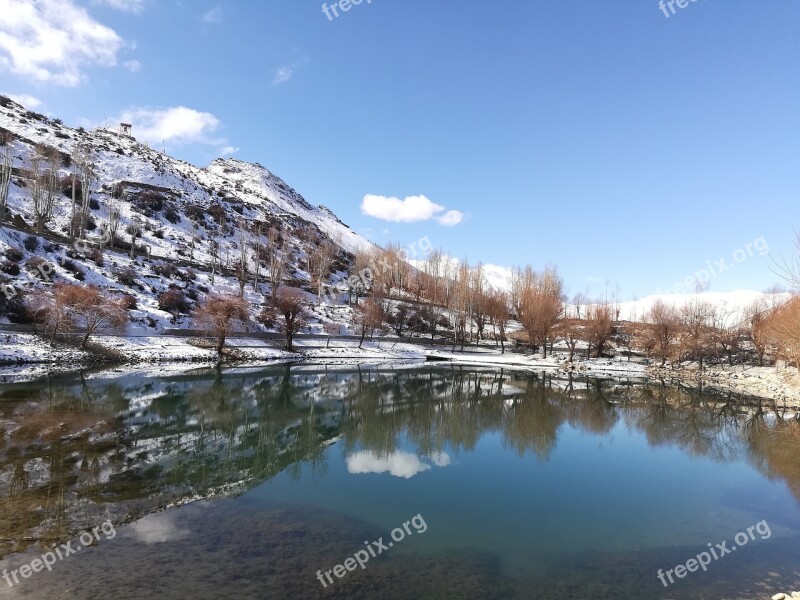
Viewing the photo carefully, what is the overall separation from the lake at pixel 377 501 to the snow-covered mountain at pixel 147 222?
90.6ft

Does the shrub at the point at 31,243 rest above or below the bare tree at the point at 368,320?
above

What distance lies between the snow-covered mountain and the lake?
27619 millimetres

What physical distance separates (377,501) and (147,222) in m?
78.5

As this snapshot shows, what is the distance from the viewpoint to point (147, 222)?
76062 mm

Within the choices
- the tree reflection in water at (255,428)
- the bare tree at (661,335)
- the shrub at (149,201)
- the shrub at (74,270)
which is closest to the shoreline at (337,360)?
the bare tree at (661,335)

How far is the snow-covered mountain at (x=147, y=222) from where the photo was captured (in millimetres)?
47125

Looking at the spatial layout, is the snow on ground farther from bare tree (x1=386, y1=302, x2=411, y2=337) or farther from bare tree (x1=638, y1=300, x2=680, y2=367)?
bare tree (x1=386, y1=302, x2=411, y2=337)

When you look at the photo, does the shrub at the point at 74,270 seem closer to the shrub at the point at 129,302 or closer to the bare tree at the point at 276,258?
the shrub at the point at 129,302

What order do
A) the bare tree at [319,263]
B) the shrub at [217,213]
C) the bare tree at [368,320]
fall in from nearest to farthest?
1. the bare tree at [368,320]
2. the bare tree at [319,263]
3. the shrub at [217,213]

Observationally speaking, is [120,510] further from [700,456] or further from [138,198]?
[138,198]

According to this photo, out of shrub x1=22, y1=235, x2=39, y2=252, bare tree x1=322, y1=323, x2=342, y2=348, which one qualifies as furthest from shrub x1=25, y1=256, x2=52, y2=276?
bare tree x1=322, y1=323, x2=342, y2=348

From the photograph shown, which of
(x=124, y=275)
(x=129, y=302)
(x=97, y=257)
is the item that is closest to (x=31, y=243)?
(x=97, y=257)

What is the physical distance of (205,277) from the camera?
62.8 meters

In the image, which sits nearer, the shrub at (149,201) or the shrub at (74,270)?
the shrub at (74,270)
